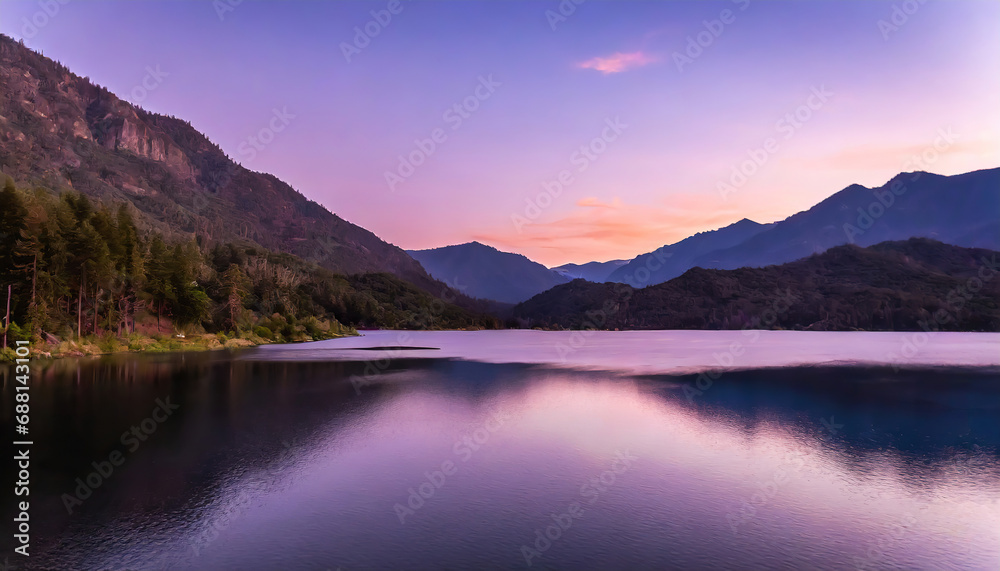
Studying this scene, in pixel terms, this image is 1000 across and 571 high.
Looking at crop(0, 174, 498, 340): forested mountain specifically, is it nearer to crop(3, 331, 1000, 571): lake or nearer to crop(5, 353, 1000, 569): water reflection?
crop(3, 331, 1000, 571): lake

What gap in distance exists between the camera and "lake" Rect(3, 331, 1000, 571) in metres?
10.9

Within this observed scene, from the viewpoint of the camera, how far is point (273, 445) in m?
19.7

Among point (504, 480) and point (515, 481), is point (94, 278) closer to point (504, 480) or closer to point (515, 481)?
point (504, 480)

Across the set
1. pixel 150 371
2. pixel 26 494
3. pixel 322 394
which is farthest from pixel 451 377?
pixel 26 494

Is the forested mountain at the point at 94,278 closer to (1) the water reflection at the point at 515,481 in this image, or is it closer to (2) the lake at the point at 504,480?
(2) the lake at the point at 504,480

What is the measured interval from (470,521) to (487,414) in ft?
48.6

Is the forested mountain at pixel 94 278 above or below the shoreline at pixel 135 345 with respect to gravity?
above

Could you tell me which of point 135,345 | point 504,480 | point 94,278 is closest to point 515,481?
point 504,480

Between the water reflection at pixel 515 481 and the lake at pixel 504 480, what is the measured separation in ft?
A: 0.26

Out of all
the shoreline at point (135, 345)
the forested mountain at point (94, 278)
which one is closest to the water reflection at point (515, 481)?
the shoreline at point (135, 345)

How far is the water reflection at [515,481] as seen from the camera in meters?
10.9

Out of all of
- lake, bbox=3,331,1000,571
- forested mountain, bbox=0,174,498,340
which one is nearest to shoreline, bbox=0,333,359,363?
forested mountain, bbox=0,174,498,340

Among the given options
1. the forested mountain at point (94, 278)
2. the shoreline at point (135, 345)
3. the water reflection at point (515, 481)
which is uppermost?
the forested mountain at point (94, 278)

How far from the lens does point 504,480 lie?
53.3 ft
